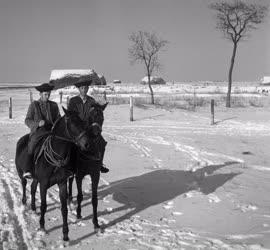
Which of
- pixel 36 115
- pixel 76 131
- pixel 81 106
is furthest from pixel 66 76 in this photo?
pixel 76 131

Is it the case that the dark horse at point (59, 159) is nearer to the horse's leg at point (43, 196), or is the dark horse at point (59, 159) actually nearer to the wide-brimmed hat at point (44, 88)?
the horse's leg at point (43, 196)

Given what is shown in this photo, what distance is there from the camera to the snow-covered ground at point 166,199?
640 centimetres

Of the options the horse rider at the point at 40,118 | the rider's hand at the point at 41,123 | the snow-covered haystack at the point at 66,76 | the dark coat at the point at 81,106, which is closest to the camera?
the rider's hand at the point at 41,123

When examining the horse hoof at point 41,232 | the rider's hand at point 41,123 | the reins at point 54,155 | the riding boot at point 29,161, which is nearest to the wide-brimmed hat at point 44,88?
the rider's hand at point 41,123

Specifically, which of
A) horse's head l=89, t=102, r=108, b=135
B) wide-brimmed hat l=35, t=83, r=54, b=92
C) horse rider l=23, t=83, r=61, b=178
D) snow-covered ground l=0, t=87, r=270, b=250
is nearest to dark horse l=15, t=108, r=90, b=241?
horse's head l=89, t=102, r=108, b=135

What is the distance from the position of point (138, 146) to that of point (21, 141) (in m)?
7.97

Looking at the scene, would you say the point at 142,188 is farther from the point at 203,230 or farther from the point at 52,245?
the point at 52,245

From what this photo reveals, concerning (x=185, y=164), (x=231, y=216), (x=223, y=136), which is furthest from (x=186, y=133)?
(x=231, y=216)

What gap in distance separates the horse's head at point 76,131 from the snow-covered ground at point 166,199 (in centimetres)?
162

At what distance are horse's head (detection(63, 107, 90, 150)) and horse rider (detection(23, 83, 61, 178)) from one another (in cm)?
96

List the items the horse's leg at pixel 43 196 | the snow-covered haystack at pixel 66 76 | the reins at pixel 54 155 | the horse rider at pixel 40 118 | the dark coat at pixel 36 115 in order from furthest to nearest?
the snow-covered haystack at pixel 66 76 < the dark coat at pixel 36 115 < the horse rider at pixel 40 118 < the horse's leg at pixel 43 196 < the reins at pixel 54 155

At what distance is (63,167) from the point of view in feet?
21.6

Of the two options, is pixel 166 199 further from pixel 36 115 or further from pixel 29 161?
pixel 36 115

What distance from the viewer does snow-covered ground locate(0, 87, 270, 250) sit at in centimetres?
640
